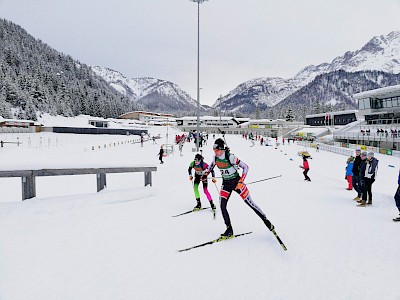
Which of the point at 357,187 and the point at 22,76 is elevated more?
the point at 22,76

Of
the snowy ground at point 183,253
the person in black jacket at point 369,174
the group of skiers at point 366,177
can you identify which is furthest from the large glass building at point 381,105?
the snowy ground at point 183,253

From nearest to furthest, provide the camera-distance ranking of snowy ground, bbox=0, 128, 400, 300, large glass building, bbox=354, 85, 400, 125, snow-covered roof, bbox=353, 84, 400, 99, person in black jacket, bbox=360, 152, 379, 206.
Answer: snowy ground, bbox=0, 128, 400, 300 < person in black jacket, bbox=360, 152, 379, 206 < snow-covered roof, bbox=353, 84, 400, 99 < large glass building, bbox=354, 85, 400, 125

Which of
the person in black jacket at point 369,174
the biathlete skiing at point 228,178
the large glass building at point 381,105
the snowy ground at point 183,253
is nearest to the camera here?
the snowy ground at point 183,253

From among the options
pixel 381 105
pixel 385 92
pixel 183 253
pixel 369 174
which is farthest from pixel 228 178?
pixel 381 105

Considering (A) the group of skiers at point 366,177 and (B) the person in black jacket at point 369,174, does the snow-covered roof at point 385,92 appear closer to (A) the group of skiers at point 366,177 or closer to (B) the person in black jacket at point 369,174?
(A) the group of skiers at point 366,177

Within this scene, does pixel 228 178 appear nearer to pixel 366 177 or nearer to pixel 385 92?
pixel 366 177

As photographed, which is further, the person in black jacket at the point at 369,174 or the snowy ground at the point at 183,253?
the person in black jacket at the point at 369,174

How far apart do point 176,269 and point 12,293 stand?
80.6 inches

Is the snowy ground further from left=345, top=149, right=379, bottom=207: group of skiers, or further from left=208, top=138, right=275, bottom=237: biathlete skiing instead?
left=208, top=138, right=275, bottom=237: biathlete skiing

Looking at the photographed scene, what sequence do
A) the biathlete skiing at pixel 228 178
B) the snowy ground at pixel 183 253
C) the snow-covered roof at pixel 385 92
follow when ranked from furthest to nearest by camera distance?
the snow-covered roof at pixel 385 92 < the biathlete skiing at pixel 228 178 < the snowy ground at pixel 183 253

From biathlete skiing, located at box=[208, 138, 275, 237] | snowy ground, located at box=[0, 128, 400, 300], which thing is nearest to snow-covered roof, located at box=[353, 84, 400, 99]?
snowy ground, located at box=[0, 128, 400, 300]

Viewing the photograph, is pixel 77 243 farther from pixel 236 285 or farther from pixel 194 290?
pixel 236 285

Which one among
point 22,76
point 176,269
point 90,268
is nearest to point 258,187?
point 176,269

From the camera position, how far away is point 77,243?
4395 millimetres
